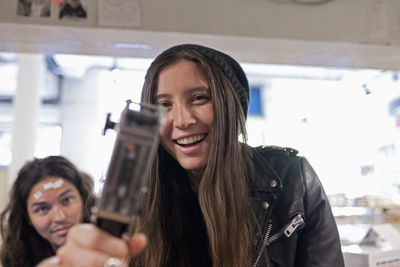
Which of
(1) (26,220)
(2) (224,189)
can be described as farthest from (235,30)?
(1) (26,220)

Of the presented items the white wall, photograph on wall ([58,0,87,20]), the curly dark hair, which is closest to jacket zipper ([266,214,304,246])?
the curly dark hair

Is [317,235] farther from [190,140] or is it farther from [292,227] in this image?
[190,140]

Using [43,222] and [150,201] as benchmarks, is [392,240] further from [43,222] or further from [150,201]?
[43,222]

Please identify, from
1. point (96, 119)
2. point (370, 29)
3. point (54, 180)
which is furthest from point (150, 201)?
point (96, 119)

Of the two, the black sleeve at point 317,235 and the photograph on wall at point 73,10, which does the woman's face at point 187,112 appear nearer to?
the black sleeve at point 317,235

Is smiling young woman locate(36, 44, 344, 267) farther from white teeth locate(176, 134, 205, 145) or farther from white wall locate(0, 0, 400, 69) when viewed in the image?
white wall locate(0, 0, 400, 69)

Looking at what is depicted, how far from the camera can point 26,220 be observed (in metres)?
1.72

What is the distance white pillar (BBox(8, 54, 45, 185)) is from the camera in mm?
3688

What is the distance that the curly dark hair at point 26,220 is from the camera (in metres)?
1.67

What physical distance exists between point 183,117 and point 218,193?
25 centimetres

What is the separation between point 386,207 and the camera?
3.26m

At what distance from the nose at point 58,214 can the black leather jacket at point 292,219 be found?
921mm

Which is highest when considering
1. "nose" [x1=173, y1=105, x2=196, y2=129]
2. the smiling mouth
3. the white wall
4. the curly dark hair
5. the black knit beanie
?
the white wall

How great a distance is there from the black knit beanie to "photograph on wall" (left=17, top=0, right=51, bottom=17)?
3.39 feet
